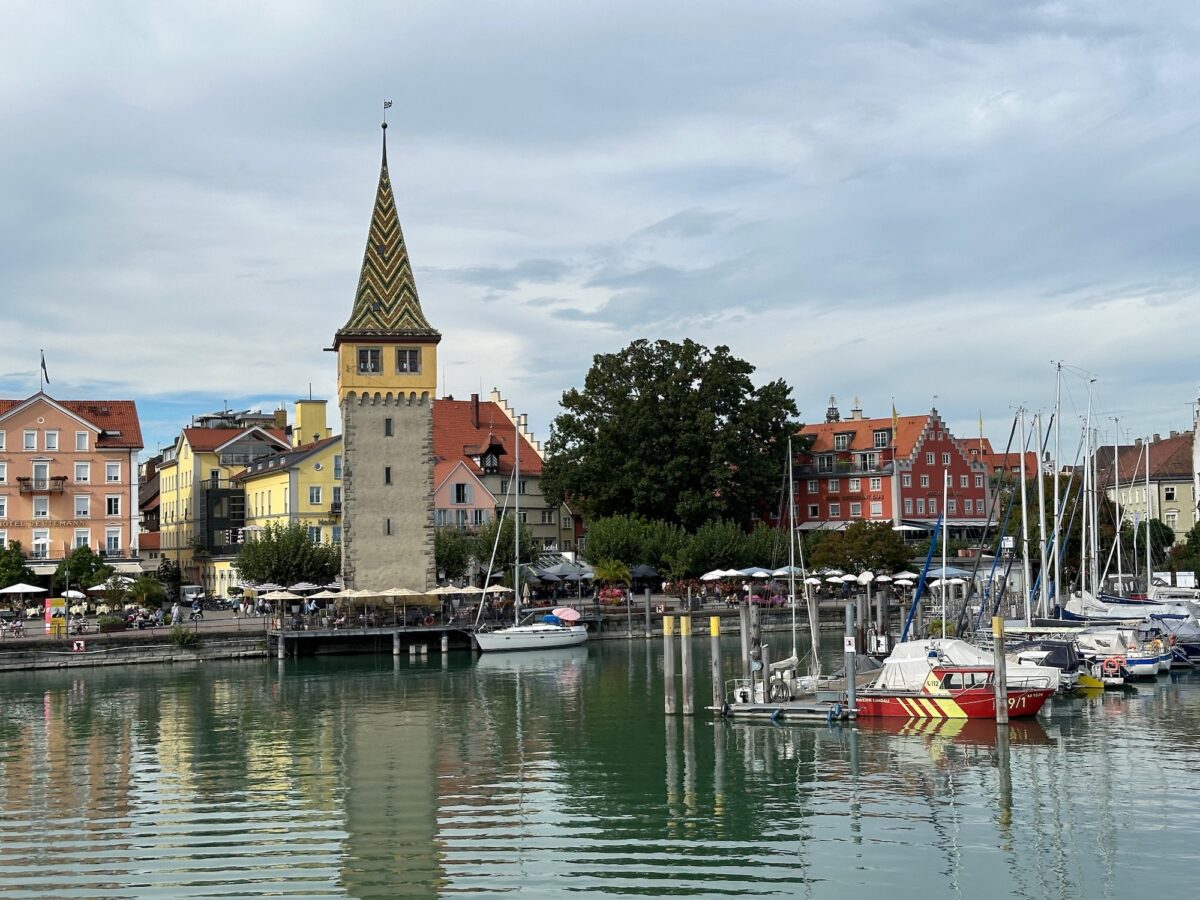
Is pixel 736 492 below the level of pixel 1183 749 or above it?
above

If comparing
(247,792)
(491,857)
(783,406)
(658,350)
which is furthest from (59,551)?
(491,857)

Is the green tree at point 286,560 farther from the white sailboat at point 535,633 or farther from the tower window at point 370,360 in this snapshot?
the white sailboat at point 535,633

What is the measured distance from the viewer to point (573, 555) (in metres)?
92.1

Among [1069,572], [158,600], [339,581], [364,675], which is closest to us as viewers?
[364,675]

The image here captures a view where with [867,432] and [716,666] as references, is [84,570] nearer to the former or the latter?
[716,666]

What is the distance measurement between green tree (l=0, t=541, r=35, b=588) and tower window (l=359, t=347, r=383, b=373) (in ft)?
66.3

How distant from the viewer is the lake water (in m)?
24.1

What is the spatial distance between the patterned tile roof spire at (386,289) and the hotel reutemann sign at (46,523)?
22181mm

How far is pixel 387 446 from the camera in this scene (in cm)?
7225

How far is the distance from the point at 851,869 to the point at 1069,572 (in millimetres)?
65667

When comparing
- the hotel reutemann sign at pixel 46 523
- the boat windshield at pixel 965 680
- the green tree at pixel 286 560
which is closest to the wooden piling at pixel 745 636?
the boat windshield at pixel 965 680

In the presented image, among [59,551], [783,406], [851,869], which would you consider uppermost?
[783,406]

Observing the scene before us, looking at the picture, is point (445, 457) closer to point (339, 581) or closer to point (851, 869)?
Result: point (339, 581)

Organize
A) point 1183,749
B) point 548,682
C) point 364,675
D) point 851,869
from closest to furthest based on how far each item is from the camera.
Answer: point 851,869 < point 1183,749 < point 548,682 < point 364,675
